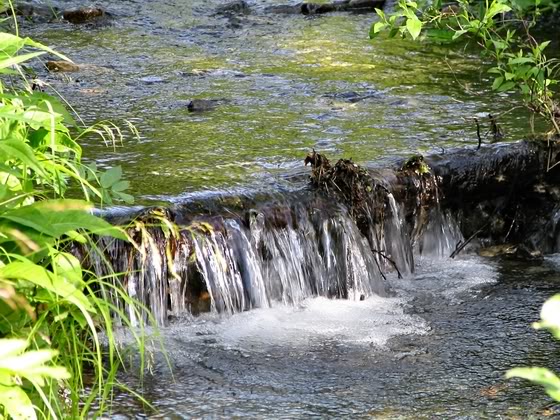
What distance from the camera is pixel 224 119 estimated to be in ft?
21.7

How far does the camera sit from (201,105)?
693cm

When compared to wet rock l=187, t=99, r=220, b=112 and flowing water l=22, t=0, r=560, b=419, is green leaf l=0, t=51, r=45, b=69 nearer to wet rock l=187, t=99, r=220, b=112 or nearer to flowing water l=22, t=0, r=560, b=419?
flowing water l=22, t=0, r=560, b=419

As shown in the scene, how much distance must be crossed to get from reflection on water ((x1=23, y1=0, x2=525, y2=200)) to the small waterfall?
0.40m

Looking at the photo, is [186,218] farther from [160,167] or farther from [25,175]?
[25,175]

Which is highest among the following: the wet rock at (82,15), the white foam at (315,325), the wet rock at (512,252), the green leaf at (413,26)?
the green leaf at (413,26)

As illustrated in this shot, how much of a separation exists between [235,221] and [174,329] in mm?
656

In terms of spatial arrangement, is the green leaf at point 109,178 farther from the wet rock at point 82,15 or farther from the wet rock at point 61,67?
the wet rock at point 82,15

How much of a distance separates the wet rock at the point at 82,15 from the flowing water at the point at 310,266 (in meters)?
1.65

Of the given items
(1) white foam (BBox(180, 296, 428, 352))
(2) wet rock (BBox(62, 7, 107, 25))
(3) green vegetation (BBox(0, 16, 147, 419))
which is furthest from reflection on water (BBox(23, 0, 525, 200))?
(3) green vegetation (BBox(0, 16, 147, 419))

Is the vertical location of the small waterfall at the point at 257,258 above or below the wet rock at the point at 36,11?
below

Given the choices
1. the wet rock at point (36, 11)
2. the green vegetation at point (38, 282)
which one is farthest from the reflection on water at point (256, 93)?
the green vegetation at point (38, 282)

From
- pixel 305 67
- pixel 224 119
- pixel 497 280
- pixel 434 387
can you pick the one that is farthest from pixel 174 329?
pixel 305 67

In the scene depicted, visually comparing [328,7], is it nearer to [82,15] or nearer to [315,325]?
[82,15]

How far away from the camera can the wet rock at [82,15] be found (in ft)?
33.2
